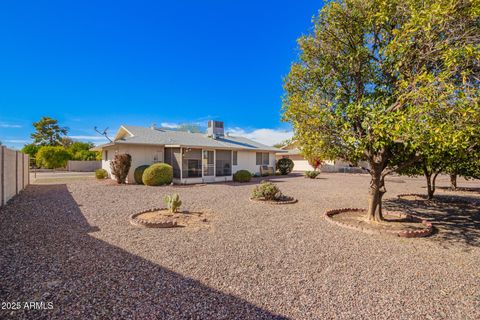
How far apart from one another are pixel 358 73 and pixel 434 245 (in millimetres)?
4730

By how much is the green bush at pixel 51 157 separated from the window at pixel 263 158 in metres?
28.6

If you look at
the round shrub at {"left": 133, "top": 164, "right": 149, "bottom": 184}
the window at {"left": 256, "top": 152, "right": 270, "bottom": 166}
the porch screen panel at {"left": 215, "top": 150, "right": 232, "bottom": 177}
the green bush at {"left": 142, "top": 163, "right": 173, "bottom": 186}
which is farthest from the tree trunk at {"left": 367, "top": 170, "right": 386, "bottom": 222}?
the window at {"left": 256, "top": 152, "right": 270, "bottom": 166}

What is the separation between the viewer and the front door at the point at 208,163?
58.9ft

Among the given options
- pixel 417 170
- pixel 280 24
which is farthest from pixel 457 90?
pixel 280 24

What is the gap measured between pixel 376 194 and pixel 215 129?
1843 centimetres

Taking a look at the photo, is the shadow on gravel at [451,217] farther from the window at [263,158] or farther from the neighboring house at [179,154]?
the window at [263,158]

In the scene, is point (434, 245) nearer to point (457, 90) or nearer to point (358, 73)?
point (457, 90)

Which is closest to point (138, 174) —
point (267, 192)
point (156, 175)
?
point (156, 175)

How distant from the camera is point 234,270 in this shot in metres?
3.92

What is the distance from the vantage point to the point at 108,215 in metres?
7.57

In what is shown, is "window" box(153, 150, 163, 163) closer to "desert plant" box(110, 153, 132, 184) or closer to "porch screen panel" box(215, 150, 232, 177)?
"desert plant" box(110, 153, 132, 184)

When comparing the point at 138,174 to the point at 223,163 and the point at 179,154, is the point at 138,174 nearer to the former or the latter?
the point at 179,154

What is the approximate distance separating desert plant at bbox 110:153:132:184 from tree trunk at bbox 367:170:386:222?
14475 mm

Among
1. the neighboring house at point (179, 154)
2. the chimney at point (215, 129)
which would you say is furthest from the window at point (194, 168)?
the chimney at point (215, 129)
